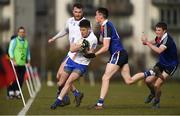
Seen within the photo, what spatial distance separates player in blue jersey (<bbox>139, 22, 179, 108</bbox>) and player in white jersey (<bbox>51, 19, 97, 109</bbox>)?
1359 mm

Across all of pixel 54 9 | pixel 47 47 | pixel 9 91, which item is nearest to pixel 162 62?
pixel 9 91

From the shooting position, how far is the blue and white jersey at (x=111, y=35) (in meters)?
16.4

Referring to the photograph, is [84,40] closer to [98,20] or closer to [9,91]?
[98,20]

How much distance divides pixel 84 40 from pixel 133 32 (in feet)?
221

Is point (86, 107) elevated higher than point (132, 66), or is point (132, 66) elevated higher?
point (86, 107)

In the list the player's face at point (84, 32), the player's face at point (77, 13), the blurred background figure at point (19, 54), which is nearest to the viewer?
the player's face at point (84, 32)

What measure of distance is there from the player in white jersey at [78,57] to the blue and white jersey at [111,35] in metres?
0.29

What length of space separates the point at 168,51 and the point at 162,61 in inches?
14.3

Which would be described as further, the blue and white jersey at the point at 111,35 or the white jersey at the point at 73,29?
the white jersey at the point at 73,29

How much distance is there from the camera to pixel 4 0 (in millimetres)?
→ 84688

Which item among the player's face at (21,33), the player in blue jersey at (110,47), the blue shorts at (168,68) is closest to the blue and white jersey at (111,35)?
the player in blue jersey at (110,47)

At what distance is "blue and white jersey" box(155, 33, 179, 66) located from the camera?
55.3 ft

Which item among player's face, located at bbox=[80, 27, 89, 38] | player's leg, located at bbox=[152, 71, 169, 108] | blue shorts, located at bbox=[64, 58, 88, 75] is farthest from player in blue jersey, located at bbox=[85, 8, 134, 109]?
player's leg, located at bbox=[152, 71, 169, 108]

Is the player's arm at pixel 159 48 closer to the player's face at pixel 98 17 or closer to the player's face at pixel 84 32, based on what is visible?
the player's face at pixel 98 17
